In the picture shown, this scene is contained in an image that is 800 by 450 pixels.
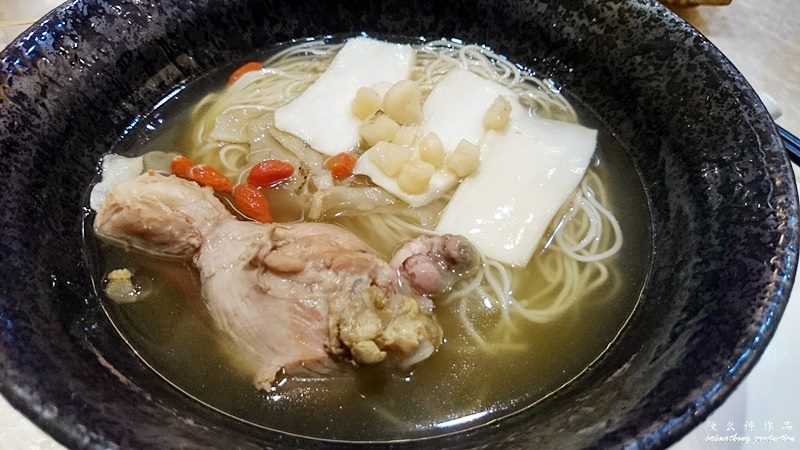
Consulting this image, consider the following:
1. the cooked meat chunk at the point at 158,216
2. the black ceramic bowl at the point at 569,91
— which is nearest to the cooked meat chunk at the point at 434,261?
the black ceramic bowl at the point at 569,91

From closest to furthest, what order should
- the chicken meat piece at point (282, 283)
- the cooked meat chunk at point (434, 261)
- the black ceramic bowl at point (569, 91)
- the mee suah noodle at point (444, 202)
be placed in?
the black ceramic bowl at point (569, 91) < the chicken meat piece at point (282, 283) < the cooked meat chunk at point (434, 261) < the mee suah noodle at point (444, 202)

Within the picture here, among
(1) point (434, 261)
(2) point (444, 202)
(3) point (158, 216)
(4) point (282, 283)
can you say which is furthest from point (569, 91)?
(3) point (158, 216)

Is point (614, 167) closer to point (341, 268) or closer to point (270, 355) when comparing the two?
point (341, 268)

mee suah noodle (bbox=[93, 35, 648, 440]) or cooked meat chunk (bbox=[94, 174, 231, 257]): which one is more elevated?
cooked meat chunk (bbox=[94, 174, 231, 257])

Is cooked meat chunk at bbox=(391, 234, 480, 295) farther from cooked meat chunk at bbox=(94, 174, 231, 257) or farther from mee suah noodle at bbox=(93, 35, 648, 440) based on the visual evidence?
cooked meat chunk at bbox=(94, 174, 231, 257)

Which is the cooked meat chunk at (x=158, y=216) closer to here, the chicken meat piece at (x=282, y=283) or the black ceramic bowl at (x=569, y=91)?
the chicken meat piece at (x=282, y=283)

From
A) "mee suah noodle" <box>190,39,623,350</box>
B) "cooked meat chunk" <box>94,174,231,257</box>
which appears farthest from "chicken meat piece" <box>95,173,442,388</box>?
"mee suah noodle" <box>190,39,623,350</box>
